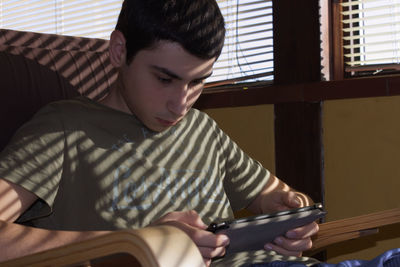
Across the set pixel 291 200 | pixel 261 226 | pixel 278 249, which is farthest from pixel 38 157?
pixel 291 200

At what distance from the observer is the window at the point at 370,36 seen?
7.16 ft

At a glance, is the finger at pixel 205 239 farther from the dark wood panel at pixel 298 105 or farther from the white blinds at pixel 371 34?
the white blinds at pixel 371 34

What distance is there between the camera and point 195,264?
27.0 inches

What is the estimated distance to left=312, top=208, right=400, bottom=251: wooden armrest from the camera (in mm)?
1333

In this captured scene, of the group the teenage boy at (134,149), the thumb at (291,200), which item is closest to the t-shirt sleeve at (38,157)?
→ the teenage boy at (134,149)

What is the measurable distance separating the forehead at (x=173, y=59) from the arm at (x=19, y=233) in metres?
0.38

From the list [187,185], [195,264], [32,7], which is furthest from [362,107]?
[32,7]

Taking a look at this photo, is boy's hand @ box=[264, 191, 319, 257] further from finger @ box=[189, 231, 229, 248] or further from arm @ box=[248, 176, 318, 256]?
finger @ box=[189, 231, 229, 248]

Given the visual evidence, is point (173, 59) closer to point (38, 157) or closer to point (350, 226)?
point (38, 157)

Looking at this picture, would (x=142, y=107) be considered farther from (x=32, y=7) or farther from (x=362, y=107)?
(x=32, y=7)

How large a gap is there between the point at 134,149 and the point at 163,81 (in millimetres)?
172

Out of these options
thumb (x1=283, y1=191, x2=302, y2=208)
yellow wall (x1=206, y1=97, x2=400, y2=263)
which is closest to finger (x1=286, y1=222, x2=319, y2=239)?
thumb (x1=283, y1=191, x2=302, y2=208)

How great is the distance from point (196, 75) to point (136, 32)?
16 cm

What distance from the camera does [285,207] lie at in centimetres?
148
